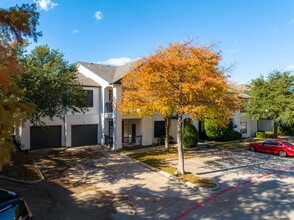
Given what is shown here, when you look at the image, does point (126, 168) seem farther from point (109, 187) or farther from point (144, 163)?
point (109, 187)

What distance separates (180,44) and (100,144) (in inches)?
525

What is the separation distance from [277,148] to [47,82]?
19.1 metres

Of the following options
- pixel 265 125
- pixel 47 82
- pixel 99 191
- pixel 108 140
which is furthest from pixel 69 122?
pixel 265 125

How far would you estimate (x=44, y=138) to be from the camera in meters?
17.8

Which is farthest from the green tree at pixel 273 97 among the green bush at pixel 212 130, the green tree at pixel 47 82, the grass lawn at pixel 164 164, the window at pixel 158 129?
the green tree at pixel 47 82

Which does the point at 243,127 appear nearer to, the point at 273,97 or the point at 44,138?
the point at 273,97

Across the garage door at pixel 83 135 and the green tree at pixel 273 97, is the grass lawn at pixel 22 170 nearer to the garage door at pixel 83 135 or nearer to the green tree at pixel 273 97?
the garage door at pixel 83 135

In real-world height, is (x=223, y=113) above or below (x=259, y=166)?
above

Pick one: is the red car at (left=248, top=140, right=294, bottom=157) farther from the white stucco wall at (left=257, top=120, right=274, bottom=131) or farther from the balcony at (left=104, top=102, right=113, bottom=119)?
the white stucco wall at (left=257, top=120, right=274, bottom=131)

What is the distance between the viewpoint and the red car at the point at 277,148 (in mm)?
16109

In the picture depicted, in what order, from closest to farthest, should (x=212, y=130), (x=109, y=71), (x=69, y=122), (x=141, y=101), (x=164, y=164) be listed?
(x=141, y=101) < (x=164, y=164) < (x=69, y=122) < (x=212, y=130) < (x=109, y=71)

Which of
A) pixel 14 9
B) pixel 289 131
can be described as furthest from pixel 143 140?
pixel 289 131

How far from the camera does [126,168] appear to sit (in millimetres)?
12461

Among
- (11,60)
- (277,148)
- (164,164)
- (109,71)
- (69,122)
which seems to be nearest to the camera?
(11,60)
